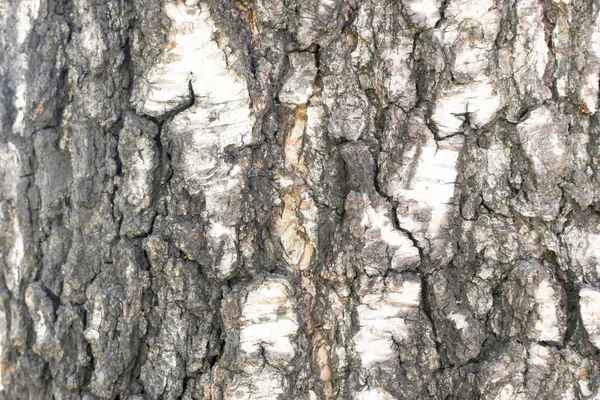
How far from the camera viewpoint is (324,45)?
4.88ft

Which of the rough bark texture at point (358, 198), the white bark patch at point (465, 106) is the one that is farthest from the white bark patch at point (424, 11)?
the white bark patch at point (465, 106)

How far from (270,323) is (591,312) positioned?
0.78 m

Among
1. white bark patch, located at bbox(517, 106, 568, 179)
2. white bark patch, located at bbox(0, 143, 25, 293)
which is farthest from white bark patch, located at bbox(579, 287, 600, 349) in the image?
white bark patch, located at bbox(0, 143, 25, 293)

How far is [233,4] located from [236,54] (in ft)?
0.42

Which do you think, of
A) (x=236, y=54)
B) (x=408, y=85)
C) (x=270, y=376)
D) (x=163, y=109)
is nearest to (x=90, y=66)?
(x=163, y=109)

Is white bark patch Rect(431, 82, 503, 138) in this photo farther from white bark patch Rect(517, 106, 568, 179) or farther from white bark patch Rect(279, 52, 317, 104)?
white bark patch Rect(279, 52, 317, 104)

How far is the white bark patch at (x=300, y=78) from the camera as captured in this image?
4.96 ft

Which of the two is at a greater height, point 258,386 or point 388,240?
point 388,240

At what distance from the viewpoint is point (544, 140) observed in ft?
4.79

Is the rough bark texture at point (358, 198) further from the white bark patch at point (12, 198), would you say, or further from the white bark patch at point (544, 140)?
the white bark patch at point (12, 198)

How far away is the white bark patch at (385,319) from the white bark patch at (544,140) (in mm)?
416

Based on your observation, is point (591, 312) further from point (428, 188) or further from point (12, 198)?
point (12, 198)

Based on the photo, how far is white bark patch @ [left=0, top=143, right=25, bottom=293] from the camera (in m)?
1.76

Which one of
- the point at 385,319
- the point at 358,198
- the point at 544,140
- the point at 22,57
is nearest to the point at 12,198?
the point at 22,57
